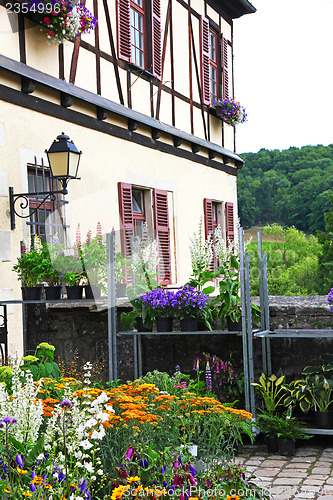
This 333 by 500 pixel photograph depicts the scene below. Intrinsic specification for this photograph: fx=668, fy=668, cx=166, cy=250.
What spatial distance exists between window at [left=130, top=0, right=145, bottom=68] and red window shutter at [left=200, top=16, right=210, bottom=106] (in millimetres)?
2352

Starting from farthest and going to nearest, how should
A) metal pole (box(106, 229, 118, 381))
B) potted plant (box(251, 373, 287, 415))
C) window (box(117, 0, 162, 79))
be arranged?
window (box(117, 0, 162, 79)), metal pole (box(106, 229, 118, 381)), potted plant (box(251, 373, 287, 415))

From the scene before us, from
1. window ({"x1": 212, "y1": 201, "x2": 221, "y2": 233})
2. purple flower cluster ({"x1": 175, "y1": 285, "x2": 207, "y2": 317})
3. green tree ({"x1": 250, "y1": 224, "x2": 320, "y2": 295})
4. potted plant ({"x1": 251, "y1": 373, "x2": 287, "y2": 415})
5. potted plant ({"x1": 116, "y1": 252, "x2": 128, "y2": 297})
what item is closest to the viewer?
potted plant ({"x1": 251, "y1": 373, "x2": 287, "y2": 415})

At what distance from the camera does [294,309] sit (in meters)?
5.66

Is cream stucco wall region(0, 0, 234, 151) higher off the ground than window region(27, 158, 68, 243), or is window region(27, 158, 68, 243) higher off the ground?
cream stucco wall region(0, 0, 234, 151)

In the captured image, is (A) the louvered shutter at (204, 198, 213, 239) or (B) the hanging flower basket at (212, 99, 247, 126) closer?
(A) the louvered shutter at (204, 198, 213, 239)

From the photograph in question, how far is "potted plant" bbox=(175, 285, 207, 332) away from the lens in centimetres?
553

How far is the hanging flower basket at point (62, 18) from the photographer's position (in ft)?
22.8

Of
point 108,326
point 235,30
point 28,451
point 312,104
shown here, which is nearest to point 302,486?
point 28,451

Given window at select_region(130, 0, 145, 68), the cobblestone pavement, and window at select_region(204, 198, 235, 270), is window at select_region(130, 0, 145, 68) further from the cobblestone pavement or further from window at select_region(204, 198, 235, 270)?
the cobblestone pavement

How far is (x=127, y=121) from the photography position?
9.16 meters

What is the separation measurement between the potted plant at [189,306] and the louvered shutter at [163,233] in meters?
4.52

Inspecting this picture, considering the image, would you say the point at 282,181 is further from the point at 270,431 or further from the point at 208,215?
the point at 270,431

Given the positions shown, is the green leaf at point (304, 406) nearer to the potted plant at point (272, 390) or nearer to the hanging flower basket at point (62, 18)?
the potted plant at point (272, 390)

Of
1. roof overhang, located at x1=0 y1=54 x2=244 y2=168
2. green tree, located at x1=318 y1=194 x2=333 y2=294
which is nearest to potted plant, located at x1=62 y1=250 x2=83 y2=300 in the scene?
roof overhang, located at x1=0 y1=54 x2=244 y2=168
